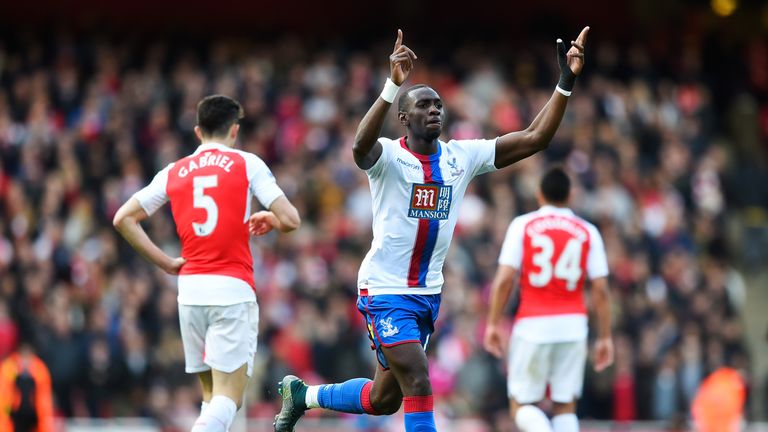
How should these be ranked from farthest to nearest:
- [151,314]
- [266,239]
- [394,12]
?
[394,12] < [266,239] < [151,314]

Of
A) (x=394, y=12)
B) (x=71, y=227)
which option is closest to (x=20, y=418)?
(x=71, y=227)

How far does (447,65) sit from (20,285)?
28.7ft

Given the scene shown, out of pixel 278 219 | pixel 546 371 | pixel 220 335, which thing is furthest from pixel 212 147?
pixel 546 371

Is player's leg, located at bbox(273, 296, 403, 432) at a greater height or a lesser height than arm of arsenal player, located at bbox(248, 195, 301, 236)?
lesser

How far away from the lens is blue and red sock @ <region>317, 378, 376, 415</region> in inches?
361

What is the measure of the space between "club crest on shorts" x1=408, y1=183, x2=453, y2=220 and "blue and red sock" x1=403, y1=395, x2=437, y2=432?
48.4 inches

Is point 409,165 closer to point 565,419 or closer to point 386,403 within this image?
point 386,403

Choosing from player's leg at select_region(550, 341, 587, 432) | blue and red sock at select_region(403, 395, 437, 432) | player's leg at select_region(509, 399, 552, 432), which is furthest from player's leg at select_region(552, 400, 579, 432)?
blue and red sock at select_region(403, 395, 437, 432)

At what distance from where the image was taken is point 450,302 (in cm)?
1844

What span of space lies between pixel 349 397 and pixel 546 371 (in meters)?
2.45

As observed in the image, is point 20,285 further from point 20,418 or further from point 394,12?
point 394,12

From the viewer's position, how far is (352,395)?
30.3 feet

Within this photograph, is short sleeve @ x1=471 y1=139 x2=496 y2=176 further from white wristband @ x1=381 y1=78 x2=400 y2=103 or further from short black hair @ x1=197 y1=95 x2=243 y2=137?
short black hair @ x1=197 y1=95 x2=243 y2=137

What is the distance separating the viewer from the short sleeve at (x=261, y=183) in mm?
9078
